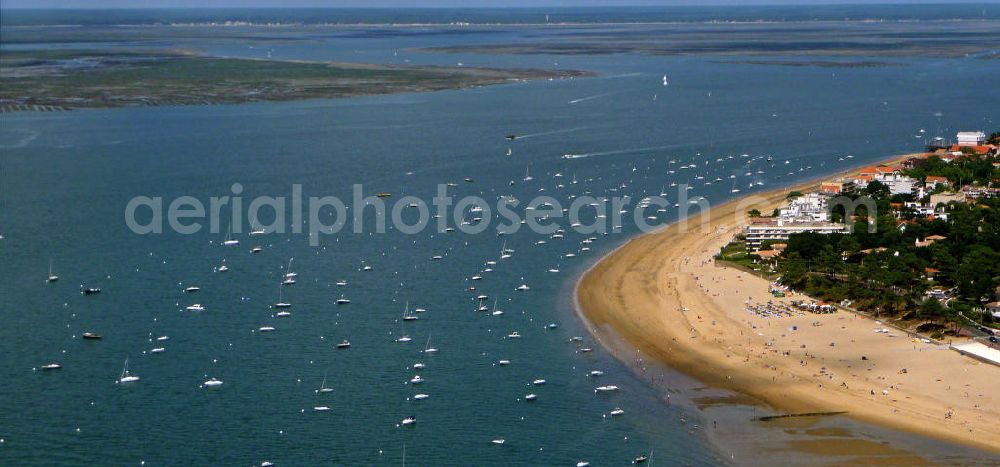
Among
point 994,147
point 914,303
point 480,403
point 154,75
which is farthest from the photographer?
point 154,75

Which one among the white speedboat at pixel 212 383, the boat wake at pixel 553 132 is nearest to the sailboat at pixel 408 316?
the white speedboat at pixel 212 383

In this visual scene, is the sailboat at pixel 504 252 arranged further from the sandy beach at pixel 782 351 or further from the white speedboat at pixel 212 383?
the white speedboat at pixel 212 383

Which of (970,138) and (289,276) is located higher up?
(970,138)

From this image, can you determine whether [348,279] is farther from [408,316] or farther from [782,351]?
[782,351]

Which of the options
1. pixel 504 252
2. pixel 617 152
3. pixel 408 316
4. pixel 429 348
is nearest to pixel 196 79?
pixel 617 152

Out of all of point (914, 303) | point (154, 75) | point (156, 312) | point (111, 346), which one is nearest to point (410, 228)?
point (156, 312)

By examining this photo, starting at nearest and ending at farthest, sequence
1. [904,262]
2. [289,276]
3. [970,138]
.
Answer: [904,262], [289,276], [970,138]

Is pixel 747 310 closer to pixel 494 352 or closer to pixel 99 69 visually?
pixel 494 352
